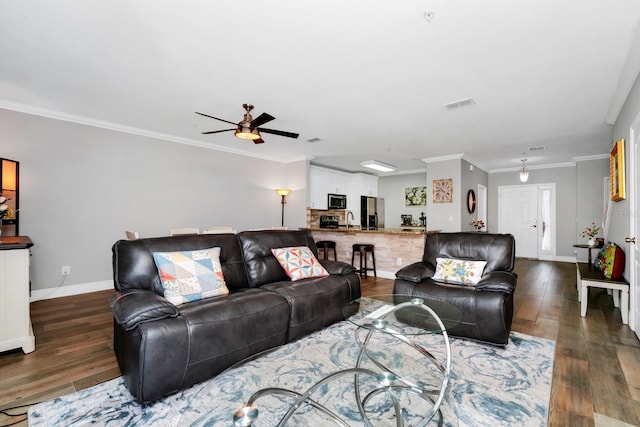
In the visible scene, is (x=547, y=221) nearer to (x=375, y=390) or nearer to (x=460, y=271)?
(x=460, y=271)

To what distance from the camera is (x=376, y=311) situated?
222 centimetres

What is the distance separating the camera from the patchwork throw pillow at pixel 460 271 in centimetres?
302

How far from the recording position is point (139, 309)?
1765 millimetres

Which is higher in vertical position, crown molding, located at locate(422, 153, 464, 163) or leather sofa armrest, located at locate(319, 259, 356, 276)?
crown molding, located at locate(422, 153, 464, 163)

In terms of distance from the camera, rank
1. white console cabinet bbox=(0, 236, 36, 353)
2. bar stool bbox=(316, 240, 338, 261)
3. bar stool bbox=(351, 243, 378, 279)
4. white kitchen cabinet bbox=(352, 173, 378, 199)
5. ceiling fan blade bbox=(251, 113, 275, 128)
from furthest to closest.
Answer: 1. white kitchen cabinet bbox=(352, 173, 378, 199)
2. bar stool bbox=(316, 240, 338, 261)
3. bar stool bbox=(351, 243, 378, 279)
4. ceiling fan blade bbox=(251, 113, 275, 128)
5. white console cabinet bbox=(0, 236, 36, 353)

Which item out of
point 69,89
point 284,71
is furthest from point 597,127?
point 69,89

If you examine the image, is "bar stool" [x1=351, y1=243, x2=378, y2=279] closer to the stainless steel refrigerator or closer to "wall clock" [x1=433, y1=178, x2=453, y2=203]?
"wall clock" [x1=433, y1=178, x2=453, y2=203]

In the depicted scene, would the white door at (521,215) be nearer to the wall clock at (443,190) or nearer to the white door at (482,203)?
the white door at (482,203)

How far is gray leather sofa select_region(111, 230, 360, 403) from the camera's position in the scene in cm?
174

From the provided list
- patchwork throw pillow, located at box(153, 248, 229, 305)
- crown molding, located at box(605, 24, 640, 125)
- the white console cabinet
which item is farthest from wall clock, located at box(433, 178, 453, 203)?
the white console cabinet

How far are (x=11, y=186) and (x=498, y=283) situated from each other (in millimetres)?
5427

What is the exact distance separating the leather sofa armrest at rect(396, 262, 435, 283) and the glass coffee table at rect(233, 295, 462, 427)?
860mm

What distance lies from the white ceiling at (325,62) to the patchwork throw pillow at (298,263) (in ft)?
5.78

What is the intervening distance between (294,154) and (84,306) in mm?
4348
